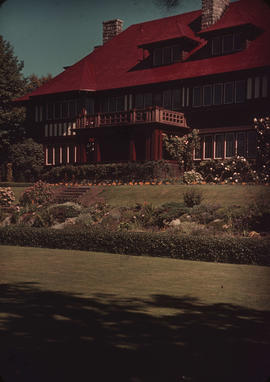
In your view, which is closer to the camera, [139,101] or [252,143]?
[252,143]

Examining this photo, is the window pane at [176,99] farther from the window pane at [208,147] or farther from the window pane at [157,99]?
the window pane at [208,147]

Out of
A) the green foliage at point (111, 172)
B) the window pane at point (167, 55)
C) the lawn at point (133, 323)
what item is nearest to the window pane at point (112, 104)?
the window pane at point (167, 55)

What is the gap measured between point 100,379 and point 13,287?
569 centimetres

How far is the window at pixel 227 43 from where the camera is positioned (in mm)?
30934

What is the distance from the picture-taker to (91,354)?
4996 millimetres

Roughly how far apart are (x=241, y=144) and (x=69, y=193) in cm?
1114

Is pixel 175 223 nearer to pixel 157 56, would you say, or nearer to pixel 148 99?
pixel 148 99

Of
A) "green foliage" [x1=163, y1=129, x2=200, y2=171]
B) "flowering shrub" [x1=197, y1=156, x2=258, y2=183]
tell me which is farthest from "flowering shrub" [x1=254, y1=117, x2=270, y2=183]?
"green foliage" [x1=163, y1=129, x2=200, y2=171]

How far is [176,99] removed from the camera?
3312 cm

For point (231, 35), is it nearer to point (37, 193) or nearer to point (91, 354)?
point (37, 193)

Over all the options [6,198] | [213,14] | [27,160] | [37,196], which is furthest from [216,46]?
[6,198]

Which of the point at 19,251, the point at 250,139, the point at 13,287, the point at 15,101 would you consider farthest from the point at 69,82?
the point at 13,287

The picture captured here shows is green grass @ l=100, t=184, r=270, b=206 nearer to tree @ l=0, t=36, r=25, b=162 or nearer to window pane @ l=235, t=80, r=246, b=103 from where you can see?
window pane @ l=235, t=80, r=246, b=103

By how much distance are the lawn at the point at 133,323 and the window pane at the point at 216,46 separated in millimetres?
22514
